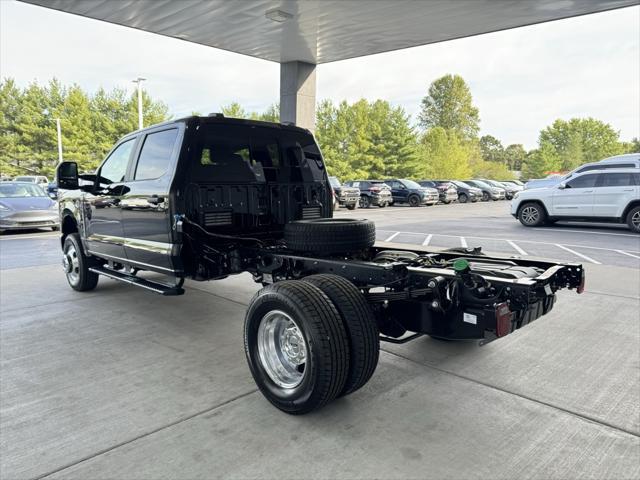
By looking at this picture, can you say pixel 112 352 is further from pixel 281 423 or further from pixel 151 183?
pixel 281 423

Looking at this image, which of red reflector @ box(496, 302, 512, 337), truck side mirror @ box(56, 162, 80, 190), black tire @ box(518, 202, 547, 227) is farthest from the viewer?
black tire @ box(518, 202, 547, 227)

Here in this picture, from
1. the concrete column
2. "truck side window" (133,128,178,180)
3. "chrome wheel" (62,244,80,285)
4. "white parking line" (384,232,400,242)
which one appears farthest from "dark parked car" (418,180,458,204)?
"truck side window" (133,128,178,180)

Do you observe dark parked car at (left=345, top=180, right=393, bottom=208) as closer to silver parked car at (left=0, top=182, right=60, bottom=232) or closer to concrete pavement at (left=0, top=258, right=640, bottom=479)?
silver parked car at (left=0, top=182, right=60, bottom=232)

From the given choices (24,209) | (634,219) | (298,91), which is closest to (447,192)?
(634,219)

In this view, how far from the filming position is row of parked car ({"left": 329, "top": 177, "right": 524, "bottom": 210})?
23750mm

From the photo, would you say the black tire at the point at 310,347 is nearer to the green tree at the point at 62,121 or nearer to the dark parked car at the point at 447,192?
the dark parked car at the point at 447,192

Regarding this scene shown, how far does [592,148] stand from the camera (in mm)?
77812

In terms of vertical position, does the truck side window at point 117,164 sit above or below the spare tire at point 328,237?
above

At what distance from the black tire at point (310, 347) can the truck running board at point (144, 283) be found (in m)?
1.52

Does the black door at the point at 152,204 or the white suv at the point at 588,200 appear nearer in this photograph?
the black door at the point at 152,204

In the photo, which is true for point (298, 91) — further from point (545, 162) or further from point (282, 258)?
point (545, 162)

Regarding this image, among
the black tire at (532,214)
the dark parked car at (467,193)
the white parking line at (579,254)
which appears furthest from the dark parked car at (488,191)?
the white parking line at (579,254)

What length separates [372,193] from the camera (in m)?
26.3

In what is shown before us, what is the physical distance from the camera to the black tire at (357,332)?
2.85 metres
